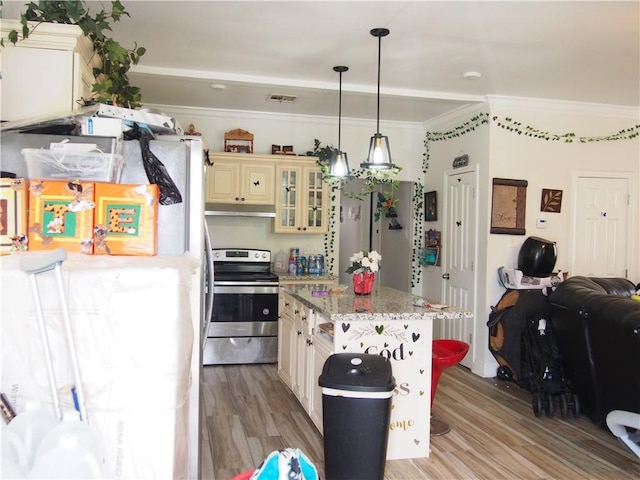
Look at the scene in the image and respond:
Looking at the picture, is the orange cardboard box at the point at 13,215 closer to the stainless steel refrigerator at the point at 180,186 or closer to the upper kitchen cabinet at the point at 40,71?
the stainless steel refrigerator at the point at 180,186

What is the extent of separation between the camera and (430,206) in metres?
6.36

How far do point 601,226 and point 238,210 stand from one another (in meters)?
3.82

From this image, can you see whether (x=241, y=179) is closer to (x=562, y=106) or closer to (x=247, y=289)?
(x=247, y=289)

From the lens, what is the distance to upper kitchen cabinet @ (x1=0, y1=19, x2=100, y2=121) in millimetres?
2498

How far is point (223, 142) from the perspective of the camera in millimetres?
6055

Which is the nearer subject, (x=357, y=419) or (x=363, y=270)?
(x=357, y=419)

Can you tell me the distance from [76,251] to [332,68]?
299cm

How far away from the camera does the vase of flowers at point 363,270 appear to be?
385cm

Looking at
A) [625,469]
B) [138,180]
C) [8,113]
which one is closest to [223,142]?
[8,113]

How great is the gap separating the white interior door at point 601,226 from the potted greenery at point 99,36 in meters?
4.42

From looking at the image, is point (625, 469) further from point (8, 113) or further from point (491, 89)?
point (8, 113)

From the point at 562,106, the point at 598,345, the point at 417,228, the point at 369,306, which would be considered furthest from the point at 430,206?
the point at 369,306

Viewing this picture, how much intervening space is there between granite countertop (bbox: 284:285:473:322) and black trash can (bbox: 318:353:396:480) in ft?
1.27

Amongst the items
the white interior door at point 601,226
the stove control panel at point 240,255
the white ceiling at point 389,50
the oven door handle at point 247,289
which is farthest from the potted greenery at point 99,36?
the white interior door at point 601,226
